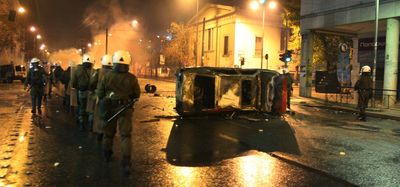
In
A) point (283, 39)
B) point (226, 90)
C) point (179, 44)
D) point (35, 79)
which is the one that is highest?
point (283, 39)

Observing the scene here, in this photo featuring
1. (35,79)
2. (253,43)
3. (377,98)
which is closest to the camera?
(35,79)

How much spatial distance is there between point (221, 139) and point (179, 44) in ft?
148

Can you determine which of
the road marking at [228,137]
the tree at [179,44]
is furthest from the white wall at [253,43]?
the road marking at [228,137]

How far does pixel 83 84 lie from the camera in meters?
9.64

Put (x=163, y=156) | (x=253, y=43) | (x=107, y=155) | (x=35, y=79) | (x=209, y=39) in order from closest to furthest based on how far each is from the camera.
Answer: (x=107, y=155) < (x=163, y=156) < (x=35, y=79) < (x=253, y=43) < (x=209, y=39)

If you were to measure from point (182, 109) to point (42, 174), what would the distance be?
269 inches

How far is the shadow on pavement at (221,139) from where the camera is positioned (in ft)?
24.7

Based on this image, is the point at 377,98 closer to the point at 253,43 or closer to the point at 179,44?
the point at 253,43

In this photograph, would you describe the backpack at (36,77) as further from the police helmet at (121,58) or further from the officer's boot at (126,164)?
the officer's boot at (126,164)

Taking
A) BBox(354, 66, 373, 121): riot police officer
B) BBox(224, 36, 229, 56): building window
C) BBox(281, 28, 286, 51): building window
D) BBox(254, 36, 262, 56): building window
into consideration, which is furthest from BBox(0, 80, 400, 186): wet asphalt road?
BBox(281, 28, 286, 51): building window

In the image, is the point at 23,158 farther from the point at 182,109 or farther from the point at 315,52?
the point at 315,52

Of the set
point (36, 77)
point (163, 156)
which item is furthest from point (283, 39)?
point (163, 156)

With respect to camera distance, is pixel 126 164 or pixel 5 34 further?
pixel 5 34

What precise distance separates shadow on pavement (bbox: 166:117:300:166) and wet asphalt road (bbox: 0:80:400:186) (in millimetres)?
17
